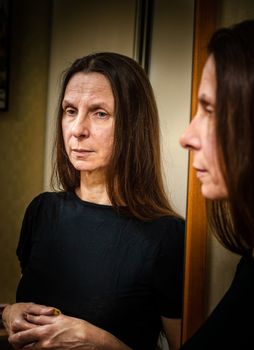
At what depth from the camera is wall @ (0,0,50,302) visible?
2.48 ft

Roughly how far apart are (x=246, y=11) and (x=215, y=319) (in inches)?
20.4

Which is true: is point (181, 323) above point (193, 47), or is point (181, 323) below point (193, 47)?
below

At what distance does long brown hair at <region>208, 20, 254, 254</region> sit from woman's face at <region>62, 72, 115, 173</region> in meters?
0.25

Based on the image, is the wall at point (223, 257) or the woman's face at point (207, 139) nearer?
the woman's face at point (207, 139)

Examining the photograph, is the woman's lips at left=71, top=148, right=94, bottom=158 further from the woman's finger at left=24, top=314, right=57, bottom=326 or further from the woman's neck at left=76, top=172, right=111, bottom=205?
the woman's finger at left=24, top=314, right=57, bottom=326

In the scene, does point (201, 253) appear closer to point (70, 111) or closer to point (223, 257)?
point (223, 257)

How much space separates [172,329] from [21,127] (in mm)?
479

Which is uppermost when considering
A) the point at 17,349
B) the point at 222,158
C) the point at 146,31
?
the point at 146,31

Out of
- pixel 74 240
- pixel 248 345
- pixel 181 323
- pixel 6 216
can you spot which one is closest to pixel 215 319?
pixel 248 345

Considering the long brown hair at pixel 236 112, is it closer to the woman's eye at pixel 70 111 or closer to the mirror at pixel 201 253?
the mirror at pixel 201 253

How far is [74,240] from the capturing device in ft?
2.49

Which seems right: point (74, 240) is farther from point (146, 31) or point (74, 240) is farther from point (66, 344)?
point (146, 31)

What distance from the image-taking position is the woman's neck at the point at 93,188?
75cm

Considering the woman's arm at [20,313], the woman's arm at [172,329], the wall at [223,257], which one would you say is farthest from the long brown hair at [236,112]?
the woman's arm at [20,313]
